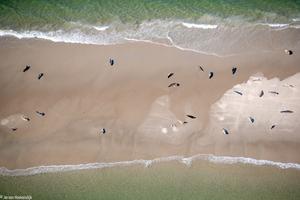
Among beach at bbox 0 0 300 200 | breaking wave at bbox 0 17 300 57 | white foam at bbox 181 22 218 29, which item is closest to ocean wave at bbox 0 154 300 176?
beach at bbox 0 0 300 200

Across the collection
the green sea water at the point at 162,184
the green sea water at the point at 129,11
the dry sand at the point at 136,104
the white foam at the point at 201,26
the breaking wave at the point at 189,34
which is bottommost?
the green sea water at the point at 162,184

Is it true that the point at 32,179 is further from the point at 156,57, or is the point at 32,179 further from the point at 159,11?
the point at 159,11

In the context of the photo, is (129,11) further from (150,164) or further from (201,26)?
(150,164)

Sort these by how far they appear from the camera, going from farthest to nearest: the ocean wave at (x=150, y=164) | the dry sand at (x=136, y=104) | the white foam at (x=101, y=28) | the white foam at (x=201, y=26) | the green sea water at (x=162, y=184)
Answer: the white foam at (x=201, y=26), the white foam at (x=101, y=28), the dry sand at (x=136, y=104), the ocean wave at (x=150, y=164), the green sea water at (x=162, y=184)

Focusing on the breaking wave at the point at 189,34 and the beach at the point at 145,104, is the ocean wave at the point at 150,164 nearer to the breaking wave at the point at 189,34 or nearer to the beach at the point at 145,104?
the beach at the point at 145,104

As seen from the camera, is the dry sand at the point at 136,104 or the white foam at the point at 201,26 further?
the white foam at the point at 201,26

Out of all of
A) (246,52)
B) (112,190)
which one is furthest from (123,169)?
(246,52)

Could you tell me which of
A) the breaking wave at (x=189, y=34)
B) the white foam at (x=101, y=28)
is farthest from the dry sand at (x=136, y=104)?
the white foam at (x=101, y=28)

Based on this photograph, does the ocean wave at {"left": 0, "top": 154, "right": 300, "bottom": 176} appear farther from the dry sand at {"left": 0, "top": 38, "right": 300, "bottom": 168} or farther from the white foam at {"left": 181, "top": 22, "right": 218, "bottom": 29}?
the white foam at {"left": 181, "top": 22, "right": 218, "bottom": 29}
